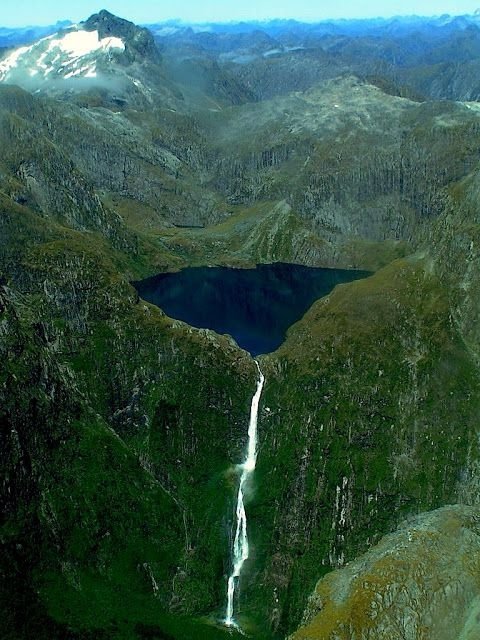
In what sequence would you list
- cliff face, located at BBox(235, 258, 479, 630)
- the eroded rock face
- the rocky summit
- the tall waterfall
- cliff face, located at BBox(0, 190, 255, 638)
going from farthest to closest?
cliff face, located at BBox(235, 258, 479, 630) < the tall waterfall < cliff face, located at BBox(0, 190, 255, 638) < the rocky summit < the eroded rock face

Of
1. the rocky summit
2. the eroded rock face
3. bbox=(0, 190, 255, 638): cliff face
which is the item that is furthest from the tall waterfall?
the eroded rock face

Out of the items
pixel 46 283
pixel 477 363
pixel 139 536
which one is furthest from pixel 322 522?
pixel 46 283

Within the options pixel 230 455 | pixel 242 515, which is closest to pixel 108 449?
pixel 230 455

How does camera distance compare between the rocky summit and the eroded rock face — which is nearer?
the eroded rock face

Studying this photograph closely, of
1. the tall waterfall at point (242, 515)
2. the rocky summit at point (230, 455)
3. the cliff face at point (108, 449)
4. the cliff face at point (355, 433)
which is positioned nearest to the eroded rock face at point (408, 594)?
the rocky summit at point (230, 455)

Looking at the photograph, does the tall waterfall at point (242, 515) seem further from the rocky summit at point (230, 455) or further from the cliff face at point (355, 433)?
the cliff face at point (355, 433)

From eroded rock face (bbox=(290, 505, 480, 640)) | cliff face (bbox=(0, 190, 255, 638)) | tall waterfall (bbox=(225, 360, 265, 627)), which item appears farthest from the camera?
tall waterfall (bbox=(225, 360, 265, 627))

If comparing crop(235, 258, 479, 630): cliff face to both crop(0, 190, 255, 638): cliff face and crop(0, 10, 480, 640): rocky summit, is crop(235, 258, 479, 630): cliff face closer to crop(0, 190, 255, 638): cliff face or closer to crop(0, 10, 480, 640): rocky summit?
crop(0, 10, 480, 640): rocky summit

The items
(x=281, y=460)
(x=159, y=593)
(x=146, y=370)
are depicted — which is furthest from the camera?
(x=146, y=370)

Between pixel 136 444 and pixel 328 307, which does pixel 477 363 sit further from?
pixel 136 444
